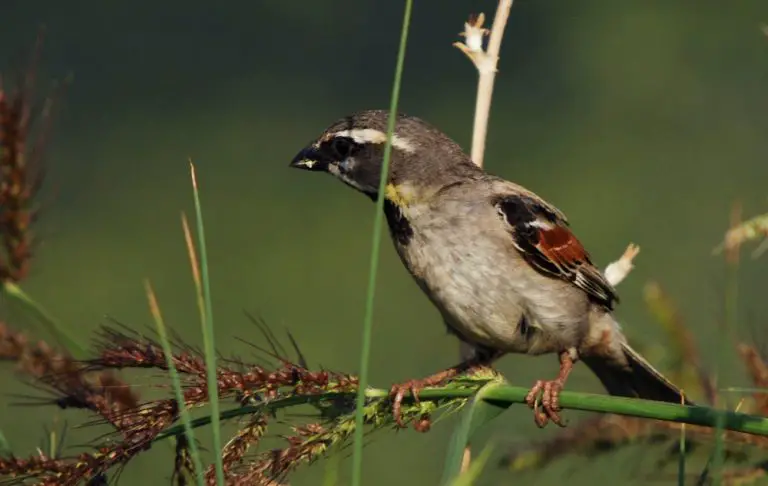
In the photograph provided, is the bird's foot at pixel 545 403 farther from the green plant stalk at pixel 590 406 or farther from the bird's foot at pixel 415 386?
the green plant stalk at pixel 590 406

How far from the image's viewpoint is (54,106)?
2934mm

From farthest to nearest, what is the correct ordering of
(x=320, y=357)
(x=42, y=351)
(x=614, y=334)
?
(x=320, y=357) → (x=614, y=334) → (x=42, y=351)

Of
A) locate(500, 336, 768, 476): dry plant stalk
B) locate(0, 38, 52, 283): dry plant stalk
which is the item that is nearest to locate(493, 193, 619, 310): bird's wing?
locate(500, 336, 768, 476): dry plant stalk

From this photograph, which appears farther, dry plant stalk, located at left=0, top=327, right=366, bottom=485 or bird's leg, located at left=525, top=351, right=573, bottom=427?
bird's leg, located at left=525, top=351, right=573, bottom=427

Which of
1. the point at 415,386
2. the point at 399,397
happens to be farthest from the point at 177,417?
the point at 415,386

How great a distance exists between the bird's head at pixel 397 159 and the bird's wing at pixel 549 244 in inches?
5.3

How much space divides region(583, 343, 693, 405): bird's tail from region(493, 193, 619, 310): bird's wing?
5.3 inches

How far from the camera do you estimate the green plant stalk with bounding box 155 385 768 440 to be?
205cm

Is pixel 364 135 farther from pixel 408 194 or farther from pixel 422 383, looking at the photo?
pixel 422 383

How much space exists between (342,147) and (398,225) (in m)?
0.21

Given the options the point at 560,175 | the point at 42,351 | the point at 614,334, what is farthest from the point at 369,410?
the point at 560,175

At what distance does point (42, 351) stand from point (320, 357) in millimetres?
3987

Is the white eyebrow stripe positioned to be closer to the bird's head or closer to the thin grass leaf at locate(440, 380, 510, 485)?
the bird's head

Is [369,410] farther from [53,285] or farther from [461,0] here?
[461,0]
